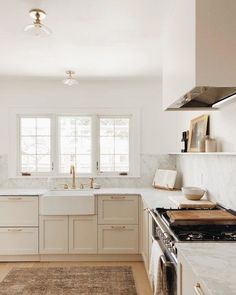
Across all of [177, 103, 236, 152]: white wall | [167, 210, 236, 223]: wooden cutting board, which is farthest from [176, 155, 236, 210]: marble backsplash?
[167, 210, 236, 223]: wooden cutting board

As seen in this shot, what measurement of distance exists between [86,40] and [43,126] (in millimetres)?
2034

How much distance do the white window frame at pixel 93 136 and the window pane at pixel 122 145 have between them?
6cm

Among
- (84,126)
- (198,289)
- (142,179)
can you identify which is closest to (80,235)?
(142,179)

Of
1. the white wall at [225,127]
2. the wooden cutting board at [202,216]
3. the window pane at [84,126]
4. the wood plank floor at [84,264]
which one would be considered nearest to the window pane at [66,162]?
the window pane at [84,126]

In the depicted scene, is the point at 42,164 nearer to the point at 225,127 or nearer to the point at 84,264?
the point at 84,264

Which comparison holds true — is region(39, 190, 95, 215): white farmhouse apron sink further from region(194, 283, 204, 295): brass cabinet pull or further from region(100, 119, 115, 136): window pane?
region(194, 283, 204, 295): brass cabinet pull

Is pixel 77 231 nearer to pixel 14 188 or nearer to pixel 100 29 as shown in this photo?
pixel 14 188

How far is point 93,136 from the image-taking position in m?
4.53

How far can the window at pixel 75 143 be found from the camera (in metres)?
4.53

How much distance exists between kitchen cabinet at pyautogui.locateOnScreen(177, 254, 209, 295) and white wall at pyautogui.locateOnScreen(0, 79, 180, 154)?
2.91 metres

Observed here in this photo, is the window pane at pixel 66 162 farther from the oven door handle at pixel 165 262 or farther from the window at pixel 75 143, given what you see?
the oven door handle at pixel 165 262

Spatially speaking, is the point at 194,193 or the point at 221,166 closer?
the point at 221,166

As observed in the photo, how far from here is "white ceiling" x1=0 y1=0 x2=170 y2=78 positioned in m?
2.17

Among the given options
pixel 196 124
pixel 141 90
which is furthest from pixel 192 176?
pixel 141 90
